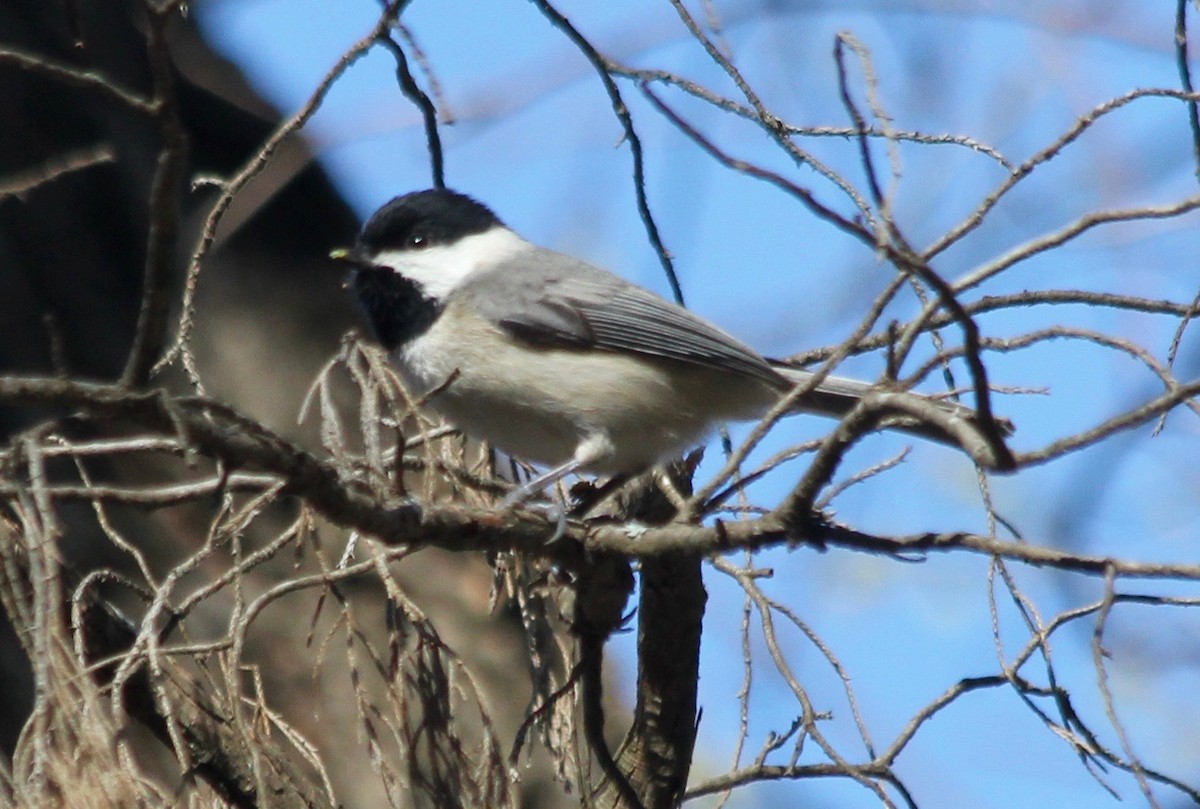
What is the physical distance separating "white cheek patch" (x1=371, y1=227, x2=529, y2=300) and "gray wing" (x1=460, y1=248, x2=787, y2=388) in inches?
2.8

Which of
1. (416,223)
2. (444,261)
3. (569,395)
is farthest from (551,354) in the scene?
(416,223)

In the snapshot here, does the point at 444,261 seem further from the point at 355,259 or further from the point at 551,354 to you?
the point at 551,354

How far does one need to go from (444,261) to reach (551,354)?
0.45 meters

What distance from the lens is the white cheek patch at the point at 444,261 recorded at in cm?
348

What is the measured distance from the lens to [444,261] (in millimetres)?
3572

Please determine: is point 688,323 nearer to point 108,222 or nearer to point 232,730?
point 232,730

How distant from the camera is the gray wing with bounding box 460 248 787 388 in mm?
3334

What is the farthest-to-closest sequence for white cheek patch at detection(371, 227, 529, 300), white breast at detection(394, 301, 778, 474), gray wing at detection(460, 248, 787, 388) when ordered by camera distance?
white cheek patch at detection(371, 227, 529, 300)
gray wing at detection(460, 248, 787, 388)
white breast at detection(394, 301, 778, 474)

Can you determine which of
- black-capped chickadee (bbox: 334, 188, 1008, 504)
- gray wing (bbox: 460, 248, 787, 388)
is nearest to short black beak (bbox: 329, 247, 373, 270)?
black-capped chickadee (bbox: 334, 188, 1008, 504)

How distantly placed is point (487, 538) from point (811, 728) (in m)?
0.73

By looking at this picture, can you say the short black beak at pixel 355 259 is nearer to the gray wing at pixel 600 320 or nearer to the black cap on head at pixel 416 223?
the black cap on head at pixel 416 223

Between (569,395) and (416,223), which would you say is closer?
(569,395)

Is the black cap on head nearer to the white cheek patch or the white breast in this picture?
the white cheek patch

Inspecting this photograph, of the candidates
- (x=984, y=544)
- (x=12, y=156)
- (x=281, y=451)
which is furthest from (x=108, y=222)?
(x=984, y=544)
